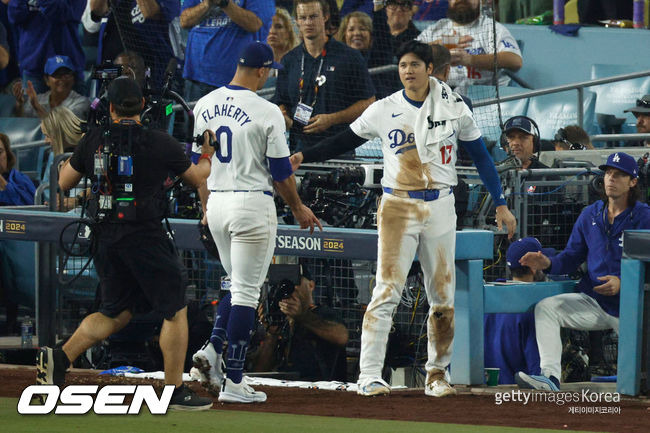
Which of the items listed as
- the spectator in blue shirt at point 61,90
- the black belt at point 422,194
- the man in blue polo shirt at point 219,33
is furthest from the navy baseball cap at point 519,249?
the spectator in blue shirt at point 61,90

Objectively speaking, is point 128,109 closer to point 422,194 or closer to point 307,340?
point 422,194

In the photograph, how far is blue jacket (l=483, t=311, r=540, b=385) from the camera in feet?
25.7

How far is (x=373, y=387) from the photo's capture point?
6.63 m

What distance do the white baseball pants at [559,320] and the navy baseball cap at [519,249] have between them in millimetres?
403

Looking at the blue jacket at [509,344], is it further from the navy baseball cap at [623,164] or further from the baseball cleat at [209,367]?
the baseball cleat at [209,367]

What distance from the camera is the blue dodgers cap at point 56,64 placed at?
40.9 ft

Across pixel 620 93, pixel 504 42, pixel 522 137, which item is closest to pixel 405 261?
pixel 522 137

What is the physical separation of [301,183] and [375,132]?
68.2 inches

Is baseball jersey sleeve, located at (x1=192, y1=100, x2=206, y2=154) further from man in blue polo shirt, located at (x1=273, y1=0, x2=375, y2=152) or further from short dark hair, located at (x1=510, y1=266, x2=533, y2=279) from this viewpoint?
man in blue polo shirt, located at (x1=273, y1=0, x2=375, y2=152)

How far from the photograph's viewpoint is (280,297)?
8055 millimetres

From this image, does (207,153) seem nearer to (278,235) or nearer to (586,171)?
(278,235)

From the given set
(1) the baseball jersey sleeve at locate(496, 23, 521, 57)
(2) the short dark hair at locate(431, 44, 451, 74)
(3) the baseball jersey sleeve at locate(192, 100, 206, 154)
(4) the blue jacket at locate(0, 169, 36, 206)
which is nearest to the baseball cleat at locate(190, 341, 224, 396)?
(3) the baseball jersey sleeve at locate(192, 100, 206, 154)
